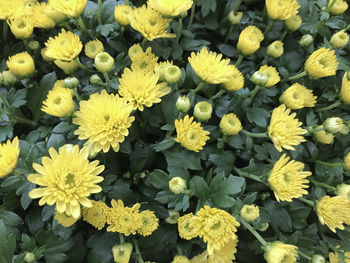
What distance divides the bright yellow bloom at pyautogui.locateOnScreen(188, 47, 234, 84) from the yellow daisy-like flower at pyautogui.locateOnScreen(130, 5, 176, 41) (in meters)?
0.22

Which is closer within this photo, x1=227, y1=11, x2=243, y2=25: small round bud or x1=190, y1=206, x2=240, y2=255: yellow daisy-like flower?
x1=190, y1=206, x2=240, y2=255: yellow daisy-like flower

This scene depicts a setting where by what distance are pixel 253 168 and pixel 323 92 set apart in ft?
2.02

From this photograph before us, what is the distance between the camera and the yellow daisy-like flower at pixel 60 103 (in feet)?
4.17

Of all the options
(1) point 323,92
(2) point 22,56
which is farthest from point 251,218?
(2) point 22,56

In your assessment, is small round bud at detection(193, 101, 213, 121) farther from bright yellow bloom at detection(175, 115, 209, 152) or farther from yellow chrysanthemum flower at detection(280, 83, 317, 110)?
yellow chrysanthemum flower at detection(280, 83, 317, 110)

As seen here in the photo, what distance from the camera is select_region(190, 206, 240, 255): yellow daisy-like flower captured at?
114 centimetres

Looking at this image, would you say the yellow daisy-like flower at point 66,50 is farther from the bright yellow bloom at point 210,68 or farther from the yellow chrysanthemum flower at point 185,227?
the yellow chrysanthemum flower at point 185,227

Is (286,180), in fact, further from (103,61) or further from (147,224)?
(103,61)

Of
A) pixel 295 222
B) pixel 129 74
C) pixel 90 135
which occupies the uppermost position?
pixel 129 74

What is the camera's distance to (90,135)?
120cm

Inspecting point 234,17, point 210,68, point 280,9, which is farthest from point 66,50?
point 280,9

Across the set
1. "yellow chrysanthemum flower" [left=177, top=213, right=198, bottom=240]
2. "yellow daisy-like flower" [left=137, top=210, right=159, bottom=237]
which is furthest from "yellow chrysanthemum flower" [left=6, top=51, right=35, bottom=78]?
"yellow chrysanthemum flower" [left=177, top=213, right=198, bottom=240]

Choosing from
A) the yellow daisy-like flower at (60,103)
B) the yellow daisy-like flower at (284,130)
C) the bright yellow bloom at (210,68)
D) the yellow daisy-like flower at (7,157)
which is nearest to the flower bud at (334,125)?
the yellow daisy-like flower at (284,130)

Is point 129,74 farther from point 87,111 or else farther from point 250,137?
point 250,137
